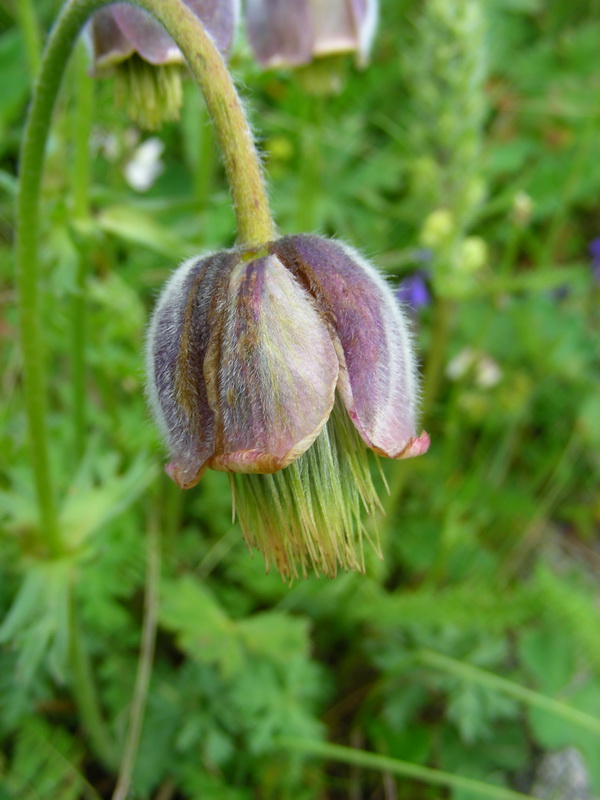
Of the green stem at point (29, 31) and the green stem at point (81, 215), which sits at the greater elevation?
the green stem at point (29, 31)

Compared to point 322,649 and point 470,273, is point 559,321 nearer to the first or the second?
point 470,273

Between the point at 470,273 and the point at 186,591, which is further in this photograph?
the point at 470,273

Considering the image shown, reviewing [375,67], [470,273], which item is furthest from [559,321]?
[375,67]

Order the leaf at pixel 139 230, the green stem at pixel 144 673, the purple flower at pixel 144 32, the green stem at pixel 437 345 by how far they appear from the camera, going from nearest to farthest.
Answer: the purple flower at pixel 144 32, the green stem at pixel 144 673, the leaf at pixel 139 230, the green stem at pixel 437 345

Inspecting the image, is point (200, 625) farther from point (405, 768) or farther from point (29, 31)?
point (29, 31)

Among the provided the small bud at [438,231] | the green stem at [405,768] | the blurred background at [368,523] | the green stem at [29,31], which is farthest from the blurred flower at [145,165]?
the green stem at [405,768]

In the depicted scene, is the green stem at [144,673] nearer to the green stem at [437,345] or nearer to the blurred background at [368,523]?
the blurred background at [368,523]
